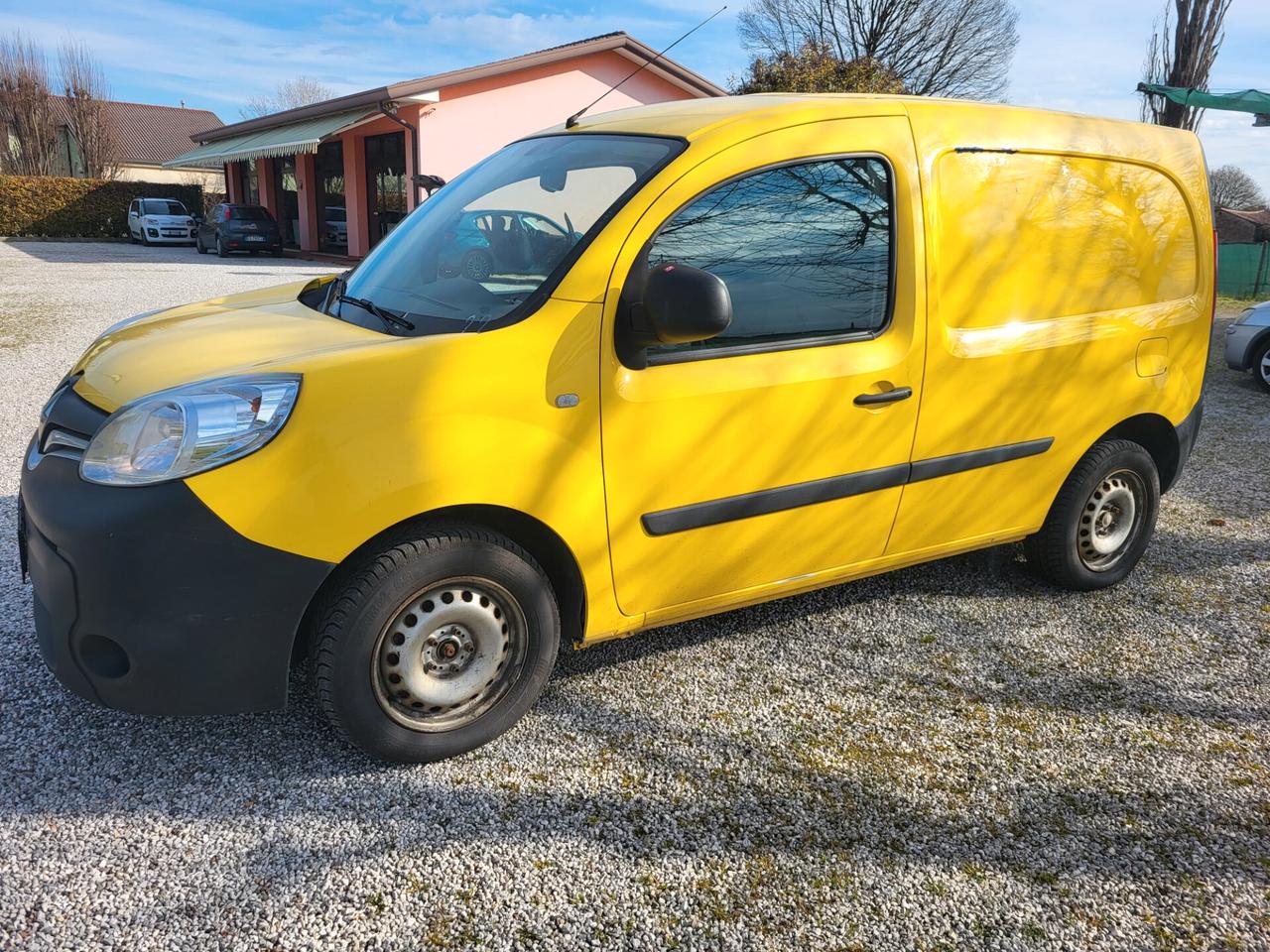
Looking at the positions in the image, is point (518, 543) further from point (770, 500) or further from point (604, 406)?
point (770, 500)

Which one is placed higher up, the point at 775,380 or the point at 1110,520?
the point at 775,380

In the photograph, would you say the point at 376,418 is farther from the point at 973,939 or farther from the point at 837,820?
the point at 973,939

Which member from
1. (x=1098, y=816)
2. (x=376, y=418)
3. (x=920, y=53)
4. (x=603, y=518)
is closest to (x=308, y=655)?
(x=376, y=418)

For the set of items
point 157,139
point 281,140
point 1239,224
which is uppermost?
point 157,139

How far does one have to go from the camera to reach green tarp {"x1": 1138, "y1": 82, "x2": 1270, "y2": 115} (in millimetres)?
13438

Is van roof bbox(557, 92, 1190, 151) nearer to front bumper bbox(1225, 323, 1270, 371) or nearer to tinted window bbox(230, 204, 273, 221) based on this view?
front bumper bbox(1225, 323, 1270, 371)

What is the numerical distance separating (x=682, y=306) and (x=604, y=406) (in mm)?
368

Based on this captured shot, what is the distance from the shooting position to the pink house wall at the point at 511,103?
20562 millimetres

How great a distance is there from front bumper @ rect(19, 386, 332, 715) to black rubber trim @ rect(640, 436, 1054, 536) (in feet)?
3.47

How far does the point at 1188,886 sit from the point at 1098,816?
29 cm

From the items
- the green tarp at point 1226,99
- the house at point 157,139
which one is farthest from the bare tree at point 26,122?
the green tarp at point 1226,99

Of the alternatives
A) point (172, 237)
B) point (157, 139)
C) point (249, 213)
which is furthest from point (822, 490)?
point (157, 139)

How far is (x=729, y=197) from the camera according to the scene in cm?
289

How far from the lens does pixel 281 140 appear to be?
73.8 feet
